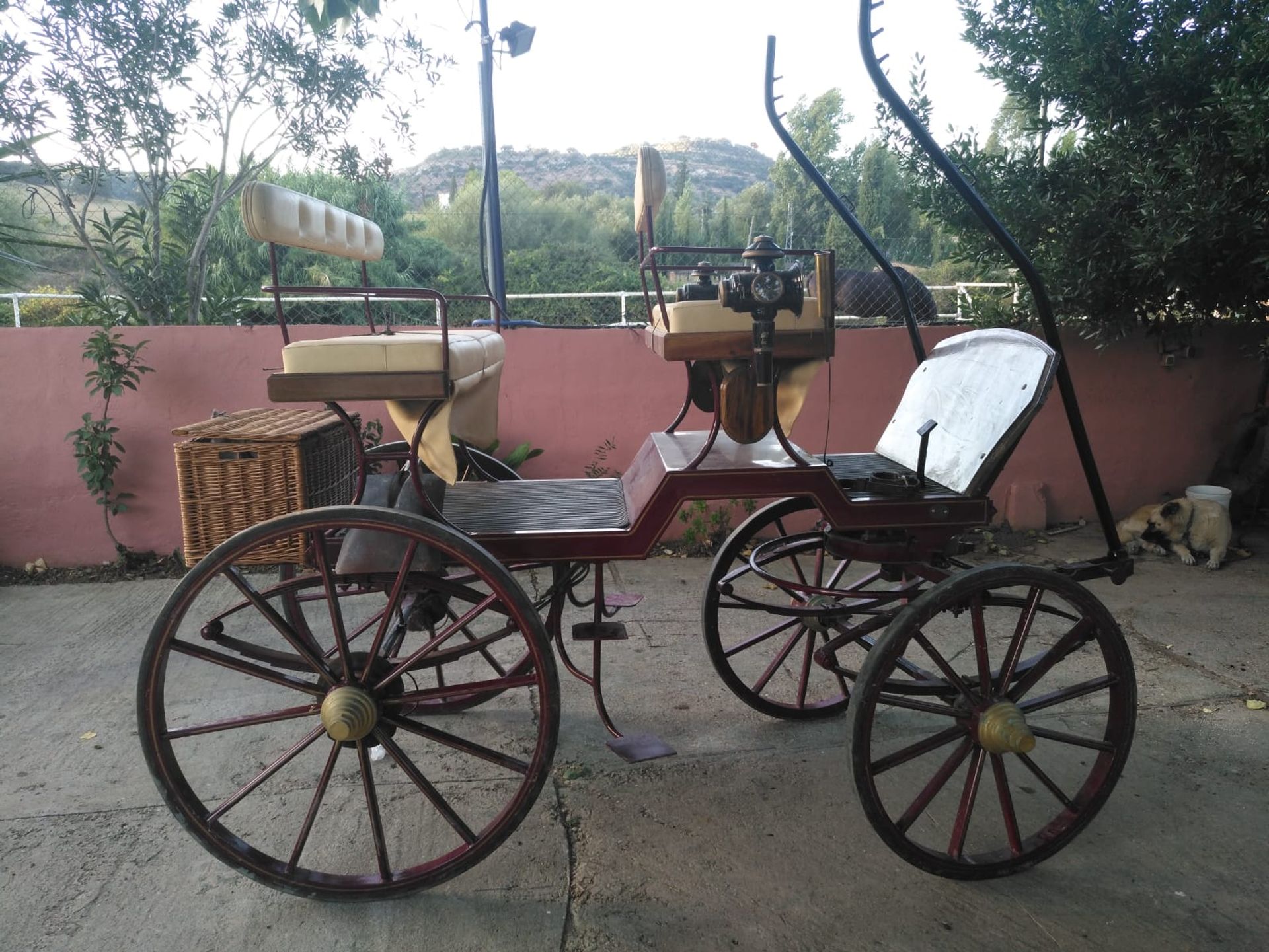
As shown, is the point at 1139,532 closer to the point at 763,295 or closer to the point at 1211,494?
the point at 1211,494

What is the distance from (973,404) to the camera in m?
2.38

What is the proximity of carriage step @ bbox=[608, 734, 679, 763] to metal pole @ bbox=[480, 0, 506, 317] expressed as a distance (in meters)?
2.81

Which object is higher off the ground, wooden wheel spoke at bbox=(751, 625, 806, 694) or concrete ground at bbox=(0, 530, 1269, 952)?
wooden wheel spoke at bbox=(751, 625, 806, 694)

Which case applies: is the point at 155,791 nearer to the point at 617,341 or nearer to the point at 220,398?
the point at 220,398

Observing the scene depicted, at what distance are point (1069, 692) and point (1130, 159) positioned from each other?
316 centimetres

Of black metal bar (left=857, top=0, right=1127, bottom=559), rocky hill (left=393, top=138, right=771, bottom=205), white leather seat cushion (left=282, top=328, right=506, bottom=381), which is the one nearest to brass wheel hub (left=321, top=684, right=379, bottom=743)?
white leather seat cushion (left=282, top=328, right=506, bottom=381)

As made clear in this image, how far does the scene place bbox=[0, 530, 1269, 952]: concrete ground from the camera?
199 centimetres

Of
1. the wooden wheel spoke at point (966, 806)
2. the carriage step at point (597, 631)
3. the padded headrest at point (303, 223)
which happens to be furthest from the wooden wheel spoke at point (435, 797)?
the padded headrest at point (303, 223)

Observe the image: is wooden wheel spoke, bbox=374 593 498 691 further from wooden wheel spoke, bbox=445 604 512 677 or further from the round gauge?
the round gauge

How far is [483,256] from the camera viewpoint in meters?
4.66

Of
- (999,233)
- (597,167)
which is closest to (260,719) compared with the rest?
(999,233)

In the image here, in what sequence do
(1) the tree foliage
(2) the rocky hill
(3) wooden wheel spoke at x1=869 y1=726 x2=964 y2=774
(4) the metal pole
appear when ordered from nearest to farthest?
(3) wooden wheel spoke at x1=869 y1=726 x2=964 y2=774 < (1) the tree foliage < (4) the metal pole < (2) the rocky hill

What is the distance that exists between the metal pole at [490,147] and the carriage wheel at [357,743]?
8.80ft

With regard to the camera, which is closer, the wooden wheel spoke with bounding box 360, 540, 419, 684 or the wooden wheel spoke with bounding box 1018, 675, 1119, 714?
the wooden wheel spoke with bounding box 360, 540, 419, 684
